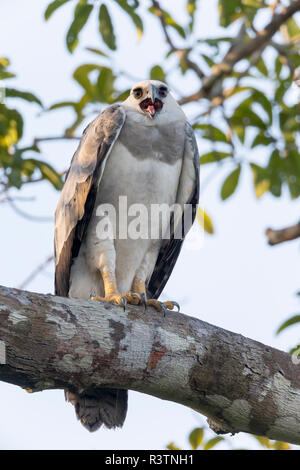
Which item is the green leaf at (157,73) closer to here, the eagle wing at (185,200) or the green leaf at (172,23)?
the green leaf at (172,23)

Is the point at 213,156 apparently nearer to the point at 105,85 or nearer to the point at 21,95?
the point at 105,85

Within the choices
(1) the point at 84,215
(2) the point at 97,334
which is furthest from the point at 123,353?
(1) the point at 84,215

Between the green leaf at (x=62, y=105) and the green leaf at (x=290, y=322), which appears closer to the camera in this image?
the green leaf at (x=290, y=322)

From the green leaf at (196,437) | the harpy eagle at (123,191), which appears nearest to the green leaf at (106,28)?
the harpy eagle at (123,191)

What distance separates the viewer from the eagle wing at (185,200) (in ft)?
15.9

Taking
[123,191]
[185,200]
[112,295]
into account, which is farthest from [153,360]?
[185,200]

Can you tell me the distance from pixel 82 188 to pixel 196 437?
185cm

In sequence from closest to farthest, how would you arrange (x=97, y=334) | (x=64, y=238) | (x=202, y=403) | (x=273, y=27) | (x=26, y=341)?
(x=26, y=341) < (x=97, y=334) < (x=202, y=403) < (x=64, y=238) < (x=273, y=27)

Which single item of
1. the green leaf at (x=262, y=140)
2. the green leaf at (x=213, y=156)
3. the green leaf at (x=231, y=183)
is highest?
the green leaf at (x=262, y=140)

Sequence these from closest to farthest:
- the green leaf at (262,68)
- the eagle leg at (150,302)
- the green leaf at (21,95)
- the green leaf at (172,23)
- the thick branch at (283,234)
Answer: the eagle leg at (150,302) < the thick branch at (283,234) < the green leaf at (21,95) < the green leaf at (172,23) < the green leaf at (262,68)

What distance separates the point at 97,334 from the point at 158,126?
2152 millimetres

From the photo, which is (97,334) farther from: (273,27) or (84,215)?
(273,27)

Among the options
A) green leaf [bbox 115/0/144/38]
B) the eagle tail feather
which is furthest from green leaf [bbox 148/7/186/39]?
the eagle tail feather
